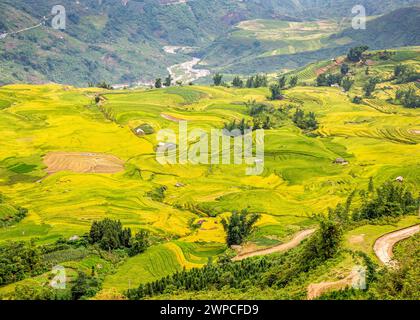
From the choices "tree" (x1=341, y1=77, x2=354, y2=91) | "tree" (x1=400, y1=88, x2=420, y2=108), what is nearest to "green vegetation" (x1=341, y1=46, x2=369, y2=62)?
"tree" (x1=341, y1=77, x2=354, y2=91)

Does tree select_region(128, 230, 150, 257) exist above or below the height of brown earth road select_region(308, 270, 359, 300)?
below

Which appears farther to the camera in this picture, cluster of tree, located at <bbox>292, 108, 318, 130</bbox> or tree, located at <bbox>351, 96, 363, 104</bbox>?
tree, located at <bbox>351, 96, 363, 104</bbox>

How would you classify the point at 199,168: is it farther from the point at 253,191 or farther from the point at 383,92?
the point at 383,92

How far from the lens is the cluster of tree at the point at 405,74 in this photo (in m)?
134

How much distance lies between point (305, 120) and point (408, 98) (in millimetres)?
36944

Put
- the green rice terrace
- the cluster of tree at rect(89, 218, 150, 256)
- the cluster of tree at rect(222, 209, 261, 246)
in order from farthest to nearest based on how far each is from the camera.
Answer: the cluster of tree at rect(222, 209, 261, 246) → the cluster of tree at rect(89, 218, 150, 256) → the green rice terrace

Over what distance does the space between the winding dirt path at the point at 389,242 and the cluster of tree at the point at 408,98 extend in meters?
90.3

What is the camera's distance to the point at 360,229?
33625 millimetres

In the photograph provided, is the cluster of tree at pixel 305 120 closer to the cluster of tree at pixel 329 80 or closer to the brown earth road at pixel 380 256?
the cluster of tree at pixel 329 80

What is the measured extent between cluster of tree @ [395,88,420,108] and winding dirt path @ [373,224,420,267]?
90.3 meters

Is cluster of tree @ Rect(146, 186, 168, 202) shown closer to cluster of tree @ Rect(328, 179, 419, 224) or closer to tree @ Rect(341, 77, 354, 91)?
cluster of tree @ Rect(328, 179, 419, 224)

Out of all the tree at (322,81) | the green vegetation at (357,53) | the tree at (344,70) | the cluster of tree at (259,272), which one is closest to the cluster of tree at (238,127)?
the cluster of tree at (259,272)

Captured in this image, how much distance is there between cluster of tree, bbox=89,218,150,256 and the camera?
39.7 m

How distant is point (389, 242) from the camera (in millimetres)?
30734
